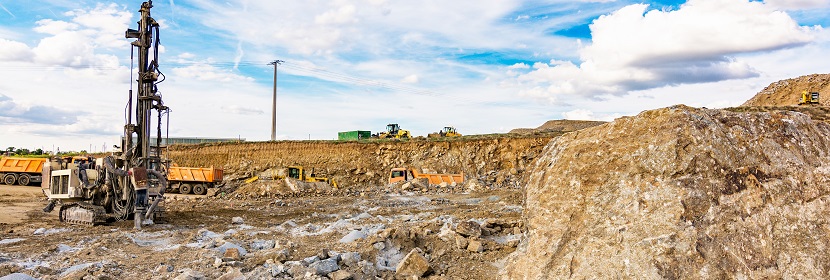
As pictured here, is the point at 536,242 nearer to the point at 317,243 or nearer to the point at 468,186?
the point at 317,243

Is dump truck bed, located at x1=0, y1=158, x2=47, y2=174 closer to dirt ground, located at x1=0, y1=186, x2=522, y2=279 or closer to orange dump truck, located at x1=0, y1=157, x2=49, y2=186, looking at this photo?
orange dump truck, located at x1=0, y1=157, x2=49, y2=186

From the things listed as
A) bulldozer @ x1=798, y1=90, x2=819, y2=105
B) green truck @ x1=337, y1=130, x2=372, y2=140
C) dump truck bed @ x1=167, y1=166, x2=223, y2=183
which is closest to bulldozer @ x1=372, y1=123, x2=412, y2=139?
green truck @ x1=337, y1=130, x2=372, y2=140

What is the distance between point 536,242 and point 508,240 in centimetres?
215

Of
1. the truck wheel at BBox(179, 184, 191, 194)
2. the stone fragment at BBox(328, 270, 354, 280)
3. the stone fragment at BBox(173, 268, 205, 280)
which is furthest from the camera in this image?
the truck wheel at BBox(179, 184, 191, 194)

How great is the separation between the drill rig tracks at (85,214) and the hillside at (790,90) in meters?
57.5

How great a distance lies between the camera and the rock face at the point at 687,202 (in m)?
4.77

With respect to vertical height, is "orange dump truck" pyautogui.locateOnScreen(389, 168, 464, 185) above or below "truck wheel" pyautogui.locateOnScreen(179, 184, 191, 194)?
above

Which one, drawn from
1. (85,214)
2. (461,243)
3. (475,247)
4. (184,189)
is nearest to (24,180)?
(184,189)

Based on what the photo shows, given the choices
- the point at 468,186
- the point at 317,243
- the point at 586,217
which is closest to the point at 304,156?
the point at 468,186

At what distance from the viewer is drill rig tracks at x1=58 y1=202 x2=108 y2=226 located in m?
13.8

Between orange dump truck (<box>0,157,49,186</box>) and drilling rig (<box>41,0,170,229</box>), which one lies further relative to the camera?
orange dump truck (<box>0,157,49,186</box>)

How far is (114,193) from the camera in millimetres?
14109

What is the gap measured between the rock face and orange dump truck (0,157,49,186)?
1219 inches

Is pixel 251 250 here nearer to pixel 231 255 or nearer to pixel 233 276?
pixel 231 255
